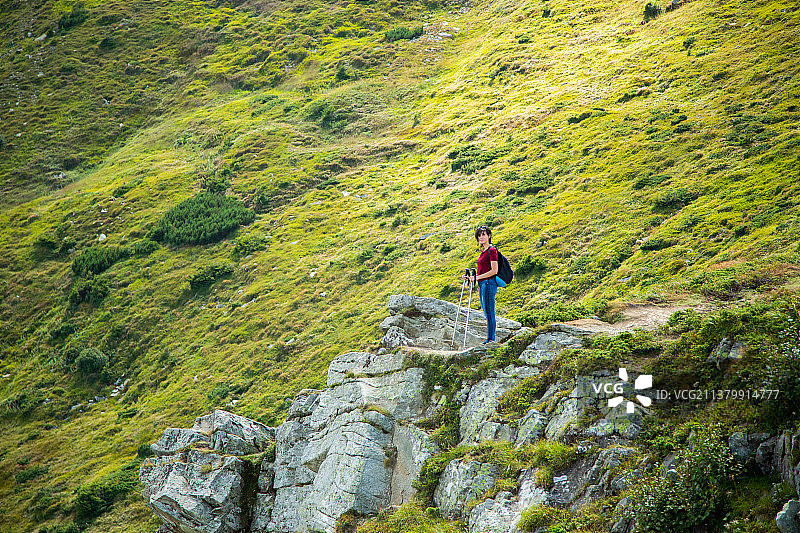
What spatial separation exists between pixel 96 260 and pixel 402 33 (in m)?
55.2

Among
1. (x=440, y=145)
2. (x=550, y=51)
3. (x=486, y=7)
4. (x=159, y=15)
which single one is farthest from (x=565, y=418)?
(x=159, y=15)

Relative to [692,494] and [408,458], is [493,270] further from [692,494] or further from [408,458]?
[692,494]

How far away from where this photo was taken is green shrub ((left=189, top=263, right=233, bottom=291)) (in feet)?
157

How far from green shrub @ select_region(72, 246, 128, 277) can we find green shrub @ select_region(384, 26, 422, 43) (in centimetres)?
5123

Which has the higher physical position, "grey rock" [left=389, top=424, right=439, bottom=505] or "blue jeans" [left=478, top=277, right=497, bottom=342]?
"blue jeans" [left=478, top=277, right=497, bottom=342]

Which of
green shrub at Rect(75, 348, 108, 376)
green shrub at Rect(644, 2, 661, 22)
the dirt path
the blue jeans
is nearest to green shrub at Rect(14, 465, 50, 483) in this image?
green shrub at Rect(75, 348, 108, 376)

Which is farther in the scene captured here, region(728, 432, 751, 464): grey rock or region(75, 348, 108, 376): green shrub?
region(75, 348, 108, 376): green shrub

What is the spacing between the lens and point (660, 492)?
27.4ft

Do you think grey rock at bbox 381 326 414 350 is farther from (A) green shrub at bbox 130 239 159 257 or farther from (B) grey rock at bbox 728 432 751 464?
(A) green shrub at bbox 130 239 159 257

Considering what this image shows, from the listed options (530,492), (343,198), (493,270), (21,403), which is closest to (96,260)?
(21,403)

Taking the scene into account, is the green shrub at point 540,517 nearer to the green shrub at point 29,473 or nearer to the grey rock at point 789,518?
the grey rock at point 789,518

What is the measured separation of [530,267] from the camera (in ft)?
107

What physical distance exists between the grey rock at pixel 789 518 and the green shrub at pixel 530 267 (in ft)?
82.2

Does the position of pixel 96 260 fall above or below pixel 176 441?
below
